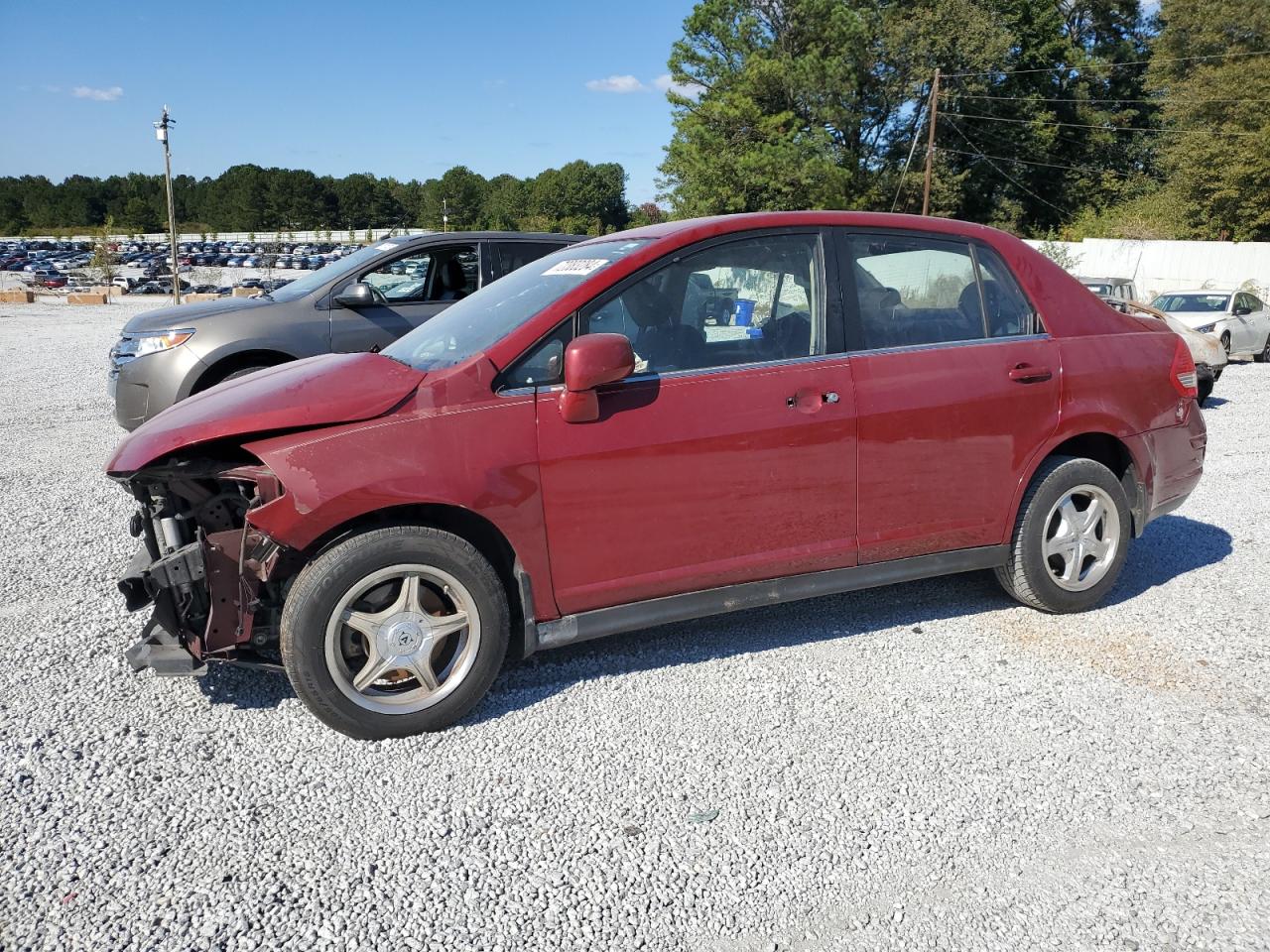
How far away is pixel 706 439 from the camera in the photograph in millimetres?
3537

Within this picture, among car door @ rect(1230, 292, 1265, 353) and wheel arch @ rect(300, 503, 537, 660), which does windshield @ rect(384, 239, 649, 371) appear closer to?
wheel arch @ rect(300, 503, 537, 660)

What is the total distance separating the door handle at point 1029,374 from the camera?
13.5 feet

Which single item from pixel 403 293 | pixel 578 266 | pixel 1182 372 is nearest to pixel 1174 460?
pixel 1182 372

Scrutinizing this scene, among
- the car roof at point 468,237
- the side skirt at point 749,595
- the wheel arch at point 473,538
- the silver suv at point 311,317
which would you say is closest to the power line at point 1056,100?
A: the car roof at point 468,237

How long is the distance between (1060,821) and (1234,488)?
209 inches

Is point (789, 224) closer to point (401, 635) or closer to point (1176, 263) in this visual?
point (401, 635)

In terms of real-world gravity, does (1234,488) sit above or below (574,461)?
below

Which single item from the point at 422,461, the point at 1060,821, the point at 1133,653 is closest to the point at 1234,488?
the point at 1133,653

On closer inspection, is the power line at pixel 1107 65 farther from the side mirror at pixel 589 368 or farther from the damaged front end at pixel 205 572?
the damaged front end at pixel 205 572

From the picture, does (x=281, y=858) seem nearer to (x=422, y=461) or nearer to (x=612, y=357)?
(x=422, y=461)

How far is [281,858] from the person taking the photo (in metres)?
2.67

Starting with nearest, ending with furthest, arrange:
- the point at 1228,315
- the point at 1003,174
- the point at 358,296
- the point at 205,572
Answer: the point at 205,572 → the point at 358,296 → the point at 1228,315 → the point at 1003,174

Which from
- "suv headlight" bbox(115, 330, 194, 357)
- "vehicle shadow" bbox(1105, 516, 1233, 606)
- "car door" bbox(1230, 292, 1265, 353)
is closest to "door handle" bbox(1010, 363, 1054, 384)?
"vehicle shadow" bbox(1105, 516, 1233, 606)

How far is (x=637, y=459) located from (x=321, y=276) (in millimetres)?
5372
